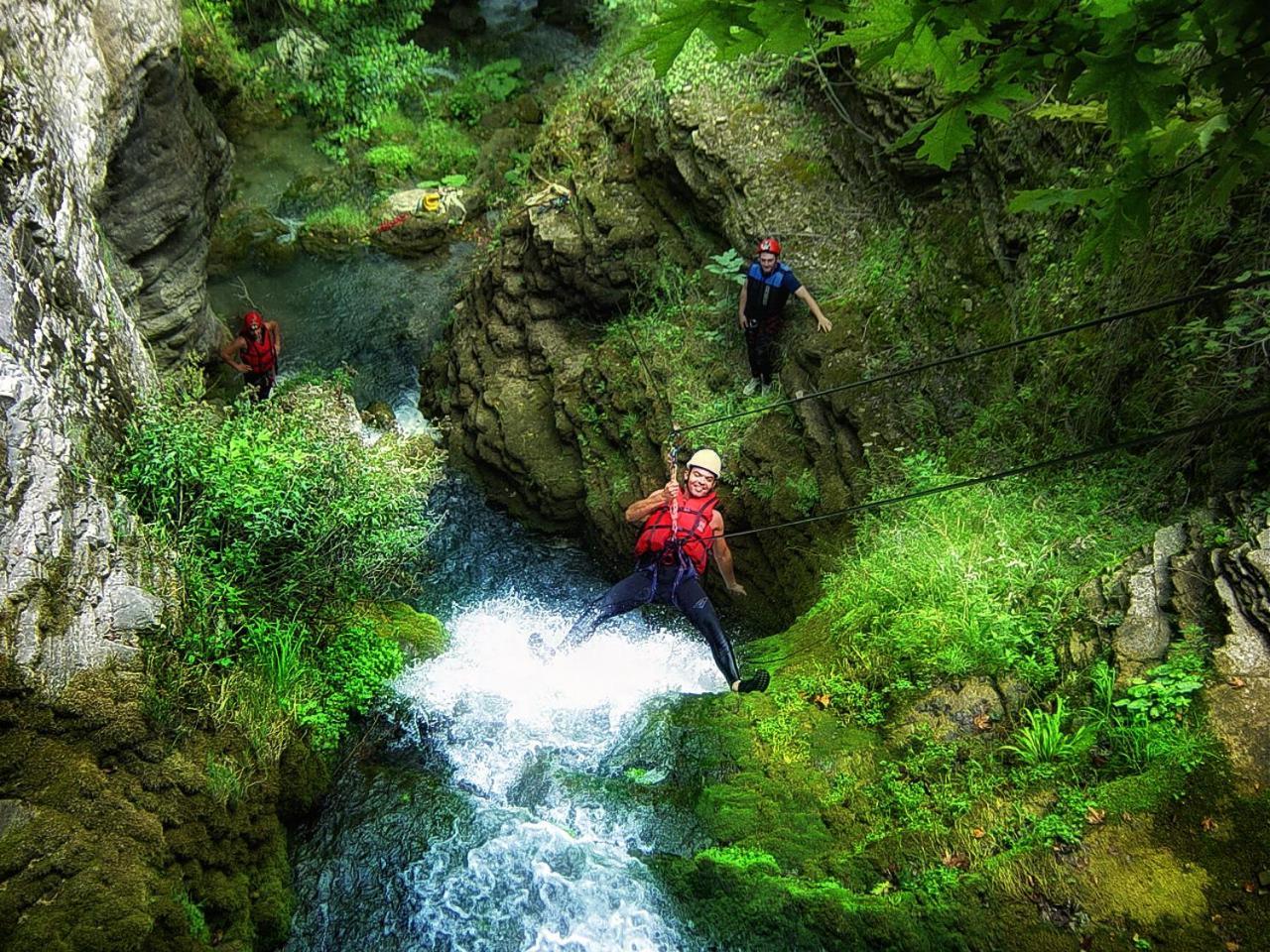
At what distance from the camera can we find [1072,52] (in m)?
2.38

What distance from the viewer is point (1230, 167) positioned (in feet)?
8.32

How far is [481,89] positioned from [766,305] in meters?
13.5

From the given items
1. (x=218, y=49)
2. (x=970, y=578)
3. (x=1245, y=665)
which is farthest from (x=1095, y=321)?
(x=218, y=49)

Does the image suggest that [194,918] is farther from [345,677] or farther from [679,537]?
[679,537]

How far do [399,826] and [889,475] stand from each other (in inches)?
190

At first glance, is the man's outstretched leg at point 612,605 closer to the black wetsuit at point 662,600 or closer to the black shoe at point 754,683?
the black wetsuit at point 662,600

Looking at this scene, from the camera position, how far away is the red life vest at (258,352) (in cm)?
1018

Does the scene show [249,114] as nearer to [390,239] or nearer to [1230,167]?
[390,239]

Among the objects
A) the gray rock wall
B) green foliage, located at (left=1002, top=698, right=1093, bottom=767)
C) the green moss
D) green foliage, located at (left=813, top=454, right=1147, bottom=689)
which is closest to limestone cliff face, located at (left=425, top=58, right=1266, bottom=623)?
green foliage, located at (left=813, top=454, right=1147, bottom=689)

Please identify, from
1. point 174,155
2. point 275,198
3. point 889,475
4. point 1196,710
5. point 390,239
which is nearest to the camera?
point 1196,710

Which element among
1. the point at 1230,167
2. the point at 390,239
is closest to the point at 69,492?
the point at 1230,167

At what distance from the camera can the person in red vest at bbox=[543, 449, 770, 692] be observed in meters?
6.77

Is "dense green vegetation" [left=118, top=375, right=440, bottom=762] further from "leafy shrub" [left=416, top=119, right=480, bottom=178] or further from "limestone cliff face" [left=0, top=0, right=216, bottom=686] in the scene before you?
"leafy shrub" [left=416, top=119, right=480, bottom=178]

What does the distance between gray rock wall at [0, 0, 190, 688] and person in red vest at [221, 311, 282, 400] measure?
298 cm
